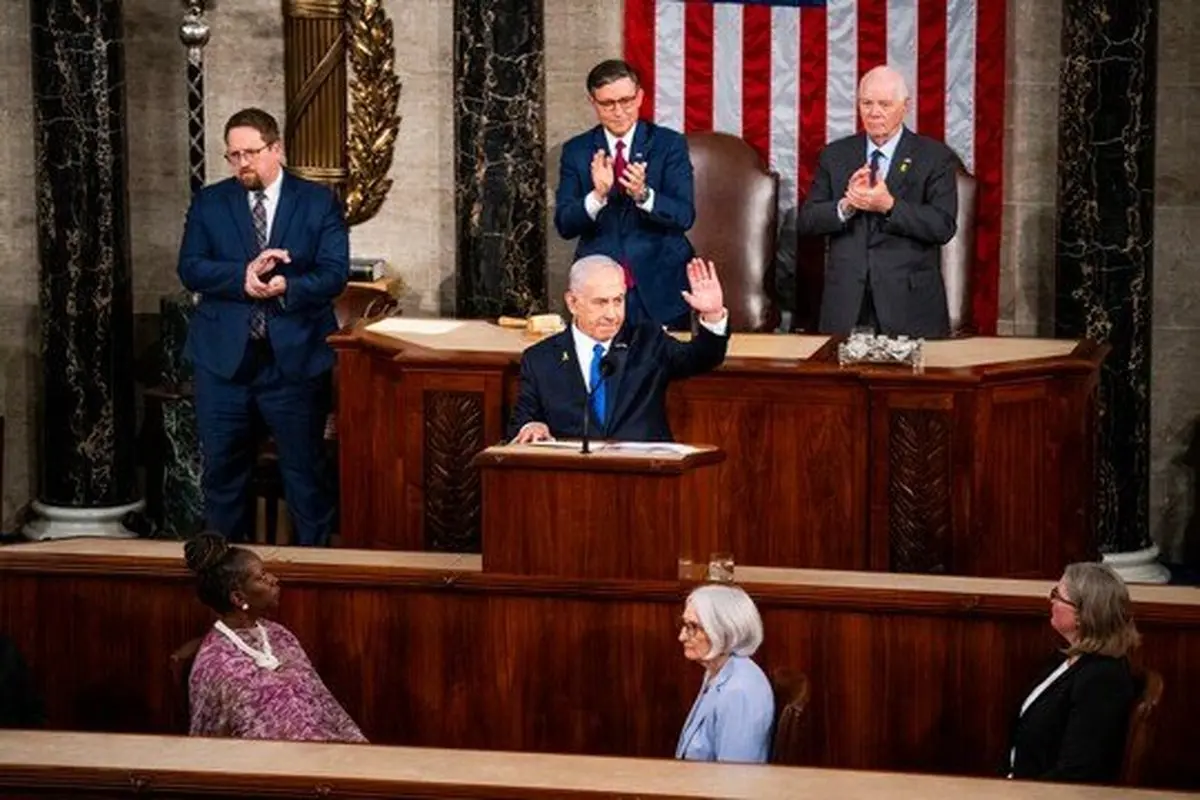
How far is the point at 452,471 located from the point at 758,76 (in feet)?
10.1

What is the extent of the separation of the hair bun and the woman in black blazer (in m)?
2.24

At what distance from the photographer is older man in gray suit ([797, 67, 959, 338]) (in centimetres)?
1064

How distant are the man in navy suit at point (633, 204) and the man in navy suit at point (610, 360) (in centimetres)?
167

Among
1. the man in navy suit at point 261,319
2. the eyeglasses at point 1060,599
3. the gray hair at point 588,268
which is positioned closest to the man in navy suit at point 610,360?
the gray hair at point 588,268

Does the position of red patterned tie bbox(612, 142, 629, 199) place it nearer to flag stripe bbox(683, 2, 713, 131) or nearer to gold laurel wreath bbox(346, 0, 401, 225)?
flag stripe bbox(683, 2, 713, 131)

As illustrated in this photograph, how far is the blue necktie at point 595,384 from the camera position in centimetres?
895

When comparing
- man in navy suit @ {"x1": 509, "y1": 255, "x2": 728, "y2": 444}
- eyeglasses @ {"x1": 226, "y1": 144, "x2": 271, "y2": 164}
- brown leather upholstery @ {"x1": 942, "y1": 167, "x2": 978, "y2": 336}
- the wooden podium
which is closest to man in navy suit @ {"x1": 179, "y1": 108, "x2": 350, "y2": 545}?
eyeglasses @ {"x1": 226, "y1": 144, "x2": 271, "y2": 164}

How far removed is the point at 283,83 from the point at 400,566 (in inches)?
184

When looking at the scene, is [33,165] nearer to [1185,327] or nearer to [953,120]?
[953,120]

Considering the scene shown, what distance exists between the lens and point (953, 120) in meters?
12.3

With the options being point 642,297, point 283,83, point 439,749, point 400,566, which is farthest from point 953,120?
point 439,749

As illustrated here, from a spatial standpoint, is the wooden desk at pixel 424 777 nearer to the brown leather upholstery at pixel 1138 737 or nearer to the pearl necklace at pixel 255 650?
the brown leather upholstery at pixel 1138 737

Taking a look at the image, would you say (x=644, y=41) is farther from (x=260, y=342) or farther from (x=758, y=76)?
(x=260, y=342)

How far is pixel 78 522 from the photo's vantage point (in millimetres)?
12352
